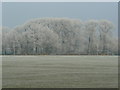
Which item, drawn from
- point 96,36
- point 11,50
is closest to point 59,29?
point 96,36

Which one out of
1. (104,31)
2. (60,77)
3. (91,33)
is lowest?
(60,77)

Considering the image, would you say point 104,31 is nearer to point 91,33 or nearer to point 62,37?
point 91,33

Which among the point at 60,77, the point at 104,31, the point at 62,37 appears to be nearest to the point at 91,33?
the point at 104,31

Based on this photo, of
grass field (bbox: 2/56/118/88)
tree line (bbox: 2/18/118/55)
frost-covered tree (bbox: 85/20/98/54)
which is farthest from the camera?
frost-covered tree (bbox: 85/20/98/54)

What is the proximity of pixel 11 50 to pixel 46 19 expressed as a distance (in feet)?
36.4

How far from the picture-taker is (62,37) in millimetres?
55312

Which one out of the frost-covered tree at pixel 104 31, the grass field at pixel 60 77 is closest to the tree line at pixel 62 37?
the frost-covered tree at pixel 104 31

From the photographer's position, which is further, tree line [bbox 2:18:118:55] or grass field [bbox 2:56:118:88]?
tree line [bbox 2:18:118:55]

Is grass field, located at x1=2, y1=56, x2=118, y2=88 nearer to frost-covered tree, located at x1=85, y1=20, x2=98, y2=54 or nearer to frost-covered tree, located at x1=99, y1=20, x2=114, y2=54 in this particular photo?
frost-covered tree, located at x1=85, y1=20, x2=98, y2=54

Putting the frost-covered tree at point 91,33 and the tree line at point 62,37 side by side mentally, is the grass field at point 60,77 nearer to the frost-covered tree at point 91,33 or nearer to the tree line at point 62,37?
the tree line at point 62,37

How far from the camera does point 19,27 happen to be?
55.7m

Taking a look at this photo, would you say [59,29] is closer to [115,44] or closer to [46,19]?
[46,19]

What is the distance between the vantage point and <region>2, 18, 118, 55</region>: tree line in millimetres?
51594

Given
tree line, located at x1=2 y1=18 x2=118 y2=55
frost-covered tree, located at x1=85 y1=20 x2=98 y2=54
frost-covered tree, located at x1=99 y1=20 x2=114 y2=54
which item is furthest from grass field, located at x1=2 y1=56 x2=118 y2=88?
frost-covered tree, located at x1=99 y1=20 x2=114 y2=54
